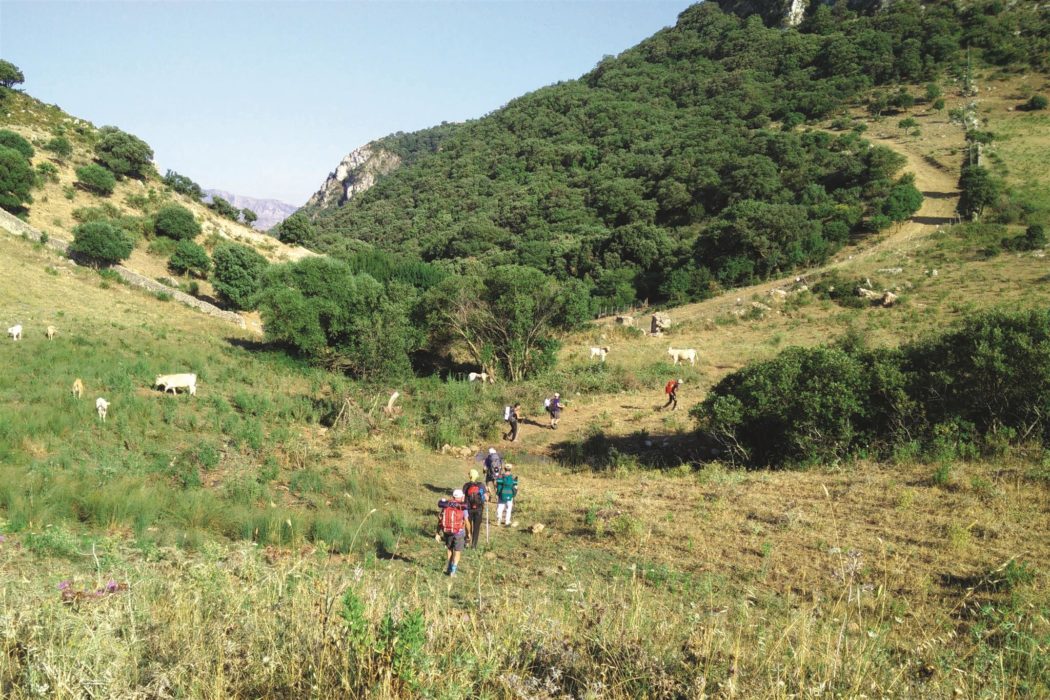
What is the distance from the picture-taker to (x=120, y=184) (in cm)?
4906

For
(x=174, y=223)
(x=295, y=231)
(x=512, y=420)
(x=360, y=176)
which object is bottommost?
(x=512, y=420)

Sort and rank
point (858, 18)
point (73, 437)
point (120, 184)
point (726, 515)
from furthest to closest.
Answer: point (858, 18) → point (120, 184) → point (73, 437) → point (726, 515)

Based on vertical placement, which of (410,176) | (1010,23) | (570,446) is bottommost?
(570,446)

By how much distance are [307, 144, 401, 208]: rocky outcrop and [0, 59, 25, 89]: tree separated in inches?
3766

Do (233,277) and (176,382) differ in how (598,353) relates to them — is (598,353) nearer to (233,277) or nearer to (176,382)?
(176,382)

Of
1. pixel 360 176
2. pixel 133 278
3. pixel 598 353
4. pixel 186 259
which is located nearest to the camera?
pixel 598 353

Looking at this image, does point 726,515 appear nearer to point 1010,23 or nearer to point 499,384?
point 499,384

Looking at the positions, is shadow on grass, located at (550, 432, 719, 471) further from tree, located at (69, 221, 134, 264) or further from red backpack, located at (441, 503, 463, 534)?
tree, located at (69, 221, 134, 264)

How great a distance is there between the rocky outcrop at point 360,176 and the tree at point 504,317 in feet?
441

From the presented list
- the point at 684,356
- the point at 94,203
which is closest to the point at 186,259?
the point at 94,203

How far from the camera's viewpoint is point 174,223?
44125 millimetres

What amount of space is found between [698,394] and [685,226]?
47912mm

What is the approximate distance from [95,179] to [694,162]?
66.5 metres

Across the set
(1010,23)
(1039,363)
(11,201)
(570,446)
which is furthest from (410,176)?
(1039,363)
